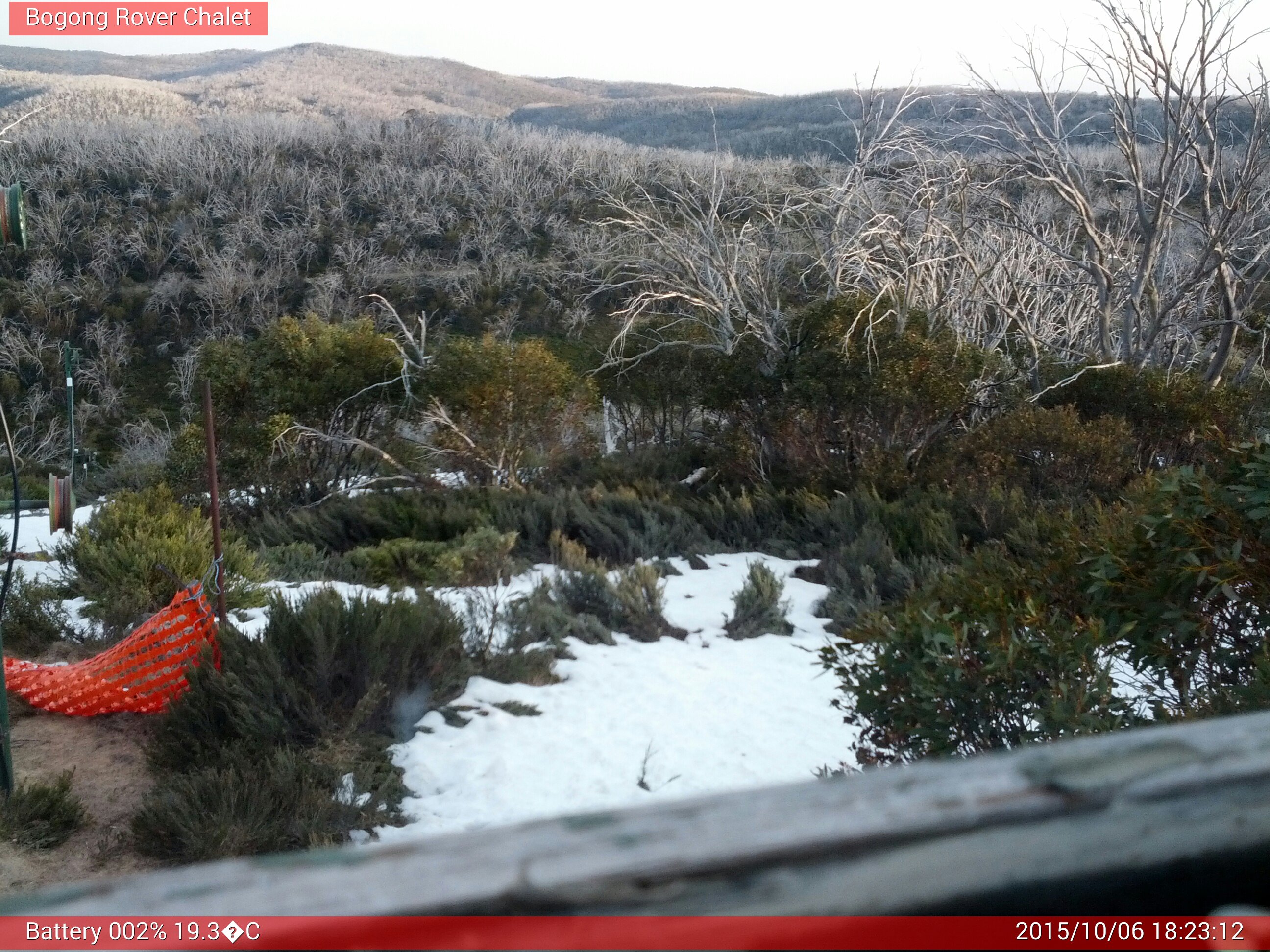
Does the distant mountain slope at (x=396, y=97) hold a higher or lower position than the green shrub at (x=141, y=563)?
higher

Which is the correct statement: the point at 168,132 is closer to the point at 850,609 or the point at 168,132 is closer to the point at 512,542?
the point at 512,542

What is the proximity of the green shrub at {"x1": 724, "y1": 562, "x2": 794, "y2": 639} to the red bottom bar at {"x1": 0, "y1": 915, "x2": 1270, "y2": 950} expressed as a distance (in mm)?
5672

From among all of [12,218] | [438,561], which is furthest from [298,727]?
Result: [438,561]

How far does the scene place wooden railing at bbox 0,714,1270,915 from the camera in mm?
472

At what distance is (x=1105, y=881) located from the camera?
21.0 inches

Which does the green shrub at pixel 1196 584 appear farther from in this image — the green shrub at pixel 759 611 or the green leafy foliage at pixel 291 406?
the green leafy foliage at pixel 291 406

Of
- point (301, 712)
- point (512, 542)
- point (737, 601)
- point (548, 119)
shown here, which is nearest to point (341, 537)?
point (512, 542)

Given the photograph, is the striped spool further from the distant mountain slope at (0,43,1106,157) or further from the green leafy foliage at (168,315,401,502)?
the distant mountain slope at (0,43,1106,157)

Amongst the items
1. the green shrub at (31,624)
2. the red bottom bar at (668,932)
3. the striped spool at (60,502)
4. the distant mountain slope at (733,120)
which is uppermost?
the distant mountain slope at (733,120)

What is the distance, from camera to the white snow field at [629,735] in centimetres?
410

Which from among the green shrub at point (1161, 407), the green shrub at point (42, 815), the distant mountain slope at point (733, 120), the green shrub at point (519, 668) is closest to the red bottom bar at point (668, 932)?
the green shrub at point (42, 815)

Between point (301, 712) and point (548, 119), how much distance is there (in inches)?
2175

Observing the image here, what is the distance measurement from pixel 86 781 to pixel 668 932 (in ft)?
15.3

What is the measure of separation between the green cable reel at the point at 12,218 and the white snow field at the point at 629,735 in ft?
8.29
